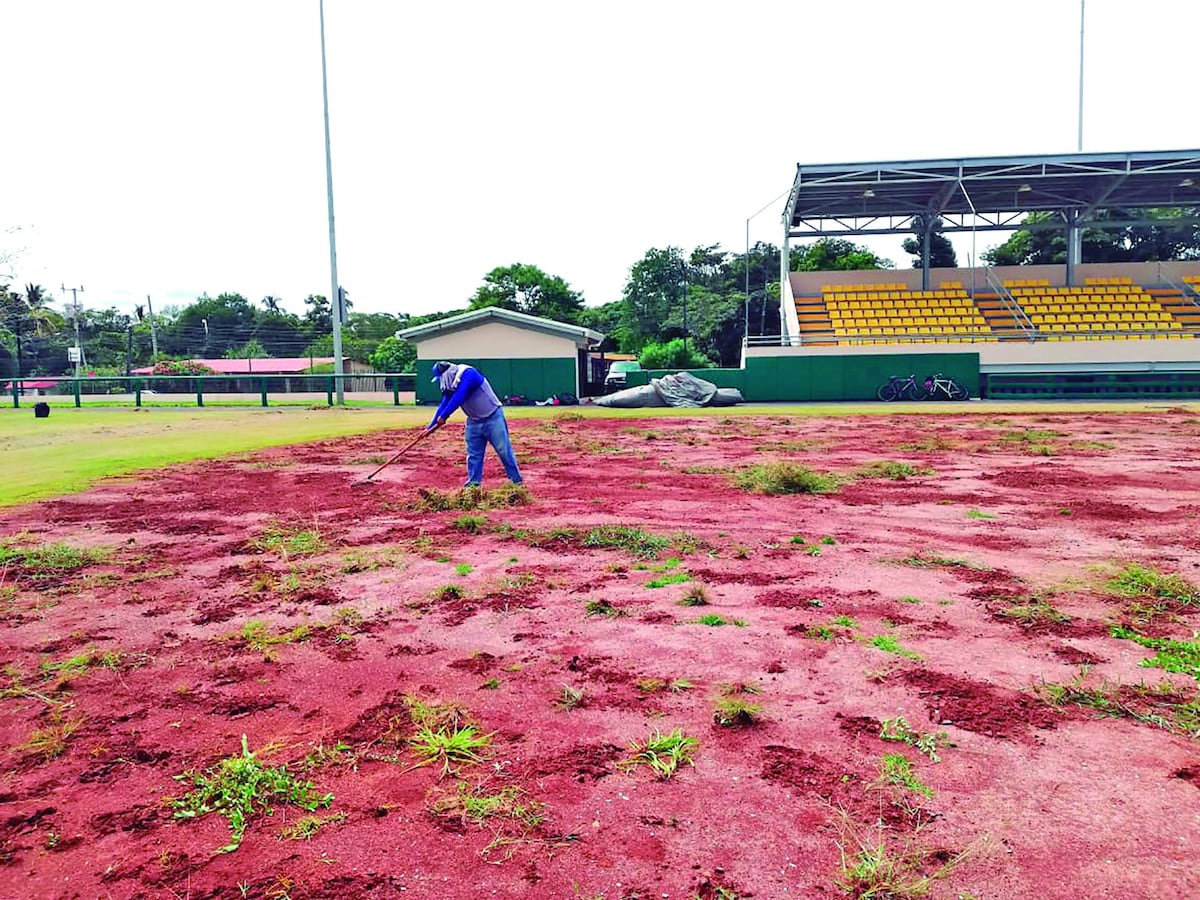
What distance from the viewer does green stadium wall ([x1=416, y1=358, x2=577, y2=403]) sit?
113ft

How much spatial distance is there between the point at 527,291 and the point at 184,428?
4304 centimetres

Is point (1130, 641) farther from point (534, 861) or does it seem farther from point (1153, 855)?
point (534, 861)

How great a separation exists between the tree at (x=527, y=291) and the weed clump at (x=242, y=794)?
60550mm

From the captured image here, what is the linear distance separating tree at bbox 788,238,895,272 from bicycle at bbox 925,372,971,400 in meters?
21.9

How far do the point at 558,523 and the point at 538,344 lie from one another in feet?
86.3

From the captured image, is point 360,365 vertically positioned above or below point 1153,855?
above

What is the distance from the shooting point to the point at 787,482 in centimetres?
1093

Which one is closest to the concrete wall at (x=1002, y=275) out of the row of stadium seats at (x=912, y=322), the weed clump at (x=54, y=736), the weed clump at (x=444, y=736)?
the row of stadium seats at (x=912, y=322)

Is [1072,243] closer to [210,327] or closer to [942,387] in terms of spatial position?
[942,387]

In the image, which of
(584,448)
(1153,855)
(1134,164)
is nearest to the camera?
(1153,855)

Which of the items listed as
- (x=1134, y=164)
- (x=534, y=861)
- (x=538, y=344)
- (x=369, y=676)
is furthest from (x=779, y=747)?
(x=1134, y=164)

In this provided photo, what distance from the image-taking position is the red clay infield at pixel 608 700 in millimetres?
2979

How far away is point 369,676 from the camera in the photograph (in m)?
4.76

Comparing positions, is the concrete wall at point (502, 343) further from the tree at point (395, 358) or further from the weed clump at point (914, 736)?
the weed clump at point (914, 736)
